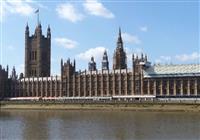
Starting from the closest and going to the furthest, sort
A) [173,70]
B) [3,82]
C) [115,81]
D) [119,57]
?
1. [173,70]
2. [115,81]
3. [119,57]
4. [3,82]

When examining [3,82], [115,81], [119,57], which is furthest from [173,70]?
[3,82]

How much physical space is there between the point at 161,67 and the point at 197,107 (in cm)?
4116

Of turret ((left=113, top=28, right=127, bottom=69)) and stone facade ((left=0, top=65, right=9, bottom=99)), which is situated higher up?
turret ((left=113, top=28, right=127, bottom=69))

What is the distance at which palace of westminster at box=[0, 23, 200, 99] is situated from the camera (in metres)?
140

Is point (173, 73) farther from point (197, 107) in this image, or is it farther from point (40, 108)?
point (40, 108)

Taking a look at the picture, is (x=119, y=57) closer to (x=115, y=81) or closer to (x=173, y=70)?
(x=115, y=81)

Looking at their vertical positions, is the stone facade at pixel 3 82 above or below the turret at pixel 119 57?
below

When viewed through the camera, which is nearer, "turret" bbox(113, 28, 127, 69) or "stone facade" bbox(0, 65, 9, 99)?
"turret" bbox(113, 28, 127, 69)

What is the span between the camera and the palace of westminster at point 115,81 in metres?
140

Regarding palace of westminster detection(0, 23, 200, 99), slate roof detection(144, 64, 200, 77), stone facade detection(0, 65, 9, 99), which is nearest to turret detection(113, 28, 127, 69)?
palace of westminster detection(0, 23, 200, 99)

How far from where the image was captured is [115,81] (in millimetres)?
155500

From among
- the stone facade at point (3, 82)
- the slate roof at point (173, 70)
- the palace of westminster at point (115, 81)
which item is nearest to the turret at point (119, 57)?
the palace of westminster at point (115, 81)

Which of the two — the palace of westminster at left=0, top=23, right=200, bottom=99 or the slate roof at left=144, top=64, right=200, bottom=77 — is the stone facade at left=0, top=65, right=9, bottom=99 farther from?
the slate roof at left=144, top=64, right=200, bottom=77

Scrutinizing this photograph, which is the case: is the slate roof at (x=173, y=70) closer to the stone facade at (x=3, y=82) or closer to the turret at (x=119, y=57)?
the turret at (x=119, y=57)
